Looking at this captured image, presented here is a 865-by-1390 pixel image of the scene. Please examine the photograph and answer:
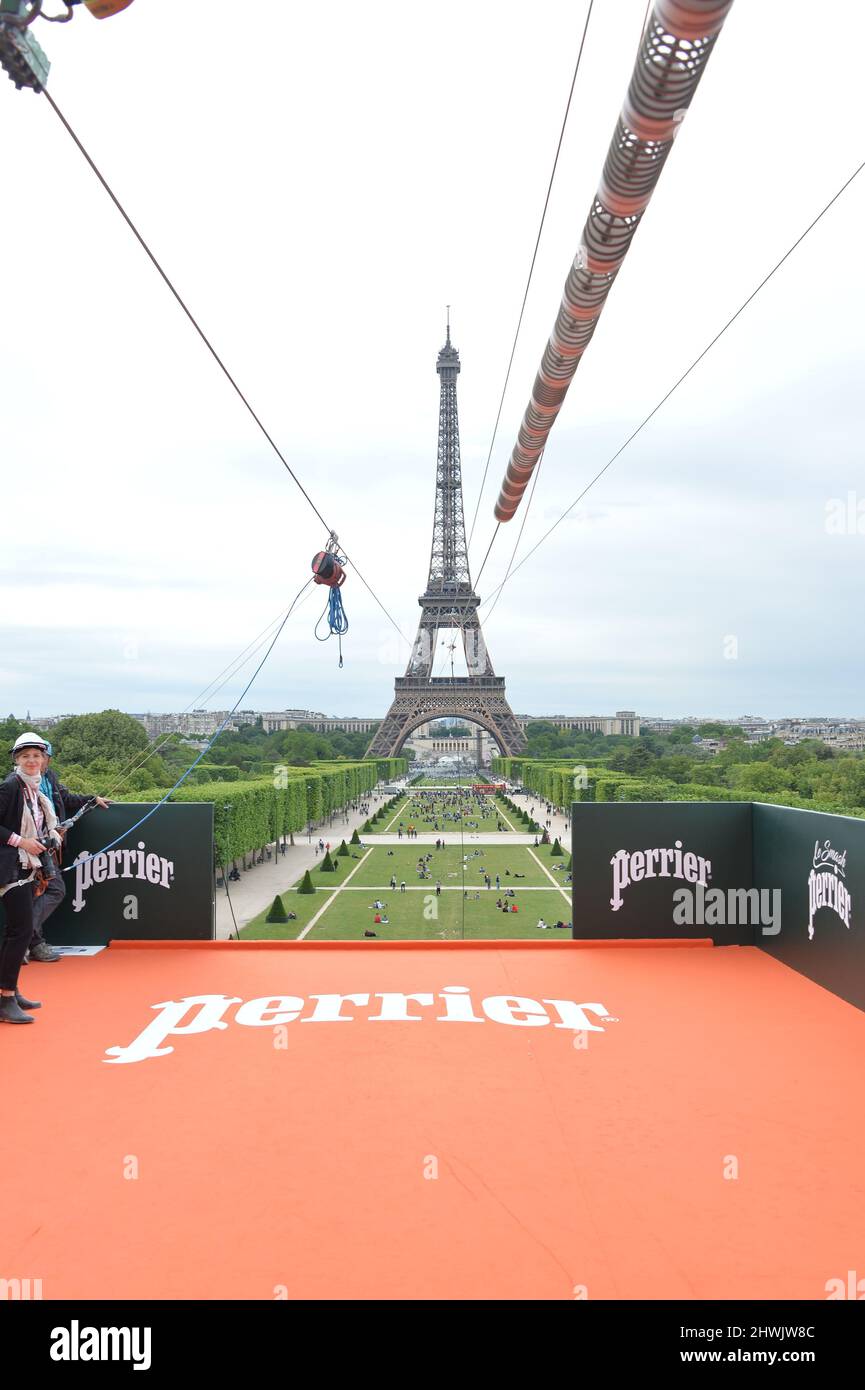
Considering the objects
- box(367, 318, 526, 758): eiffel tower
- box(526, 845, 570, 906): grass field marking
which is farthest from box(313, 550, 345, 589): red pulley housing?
box(367, 318, 526, 758): eiffel tower

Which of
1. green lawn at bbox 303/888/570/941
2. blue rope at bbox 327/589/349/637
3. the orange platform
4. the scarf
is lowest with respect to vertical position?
green lawn at bbox 303/888/570/941

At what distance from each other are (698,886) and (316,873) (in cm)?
2611

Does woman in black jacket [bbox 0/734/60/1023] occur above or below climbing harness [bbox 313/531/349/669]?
below

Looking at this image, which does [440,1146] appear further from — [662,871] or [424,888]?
[424,888]

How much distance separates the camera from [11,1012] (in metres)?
6.89

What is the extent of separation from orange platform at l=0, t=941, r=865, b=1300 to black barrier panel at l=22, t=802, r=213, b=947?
1660 millimetres

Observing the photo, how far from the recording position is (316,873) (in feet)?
112

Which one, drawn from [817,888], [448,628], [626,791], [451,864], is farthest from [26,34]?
[448,628]

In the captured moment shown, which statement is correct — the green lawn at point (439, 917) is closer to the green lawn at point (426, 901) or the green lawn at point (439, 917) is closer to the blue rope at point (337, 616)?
the green lawn at point (426, 901)

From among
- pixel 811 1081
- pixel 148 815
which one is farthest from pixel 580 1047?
pixel 148 815

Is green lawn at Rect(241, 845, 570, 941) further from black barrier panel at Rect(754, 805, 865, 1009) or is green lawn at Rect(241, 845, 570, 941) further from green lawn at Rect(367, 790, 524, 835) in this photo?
green lawn at Rect(367, 790, 524, 835)

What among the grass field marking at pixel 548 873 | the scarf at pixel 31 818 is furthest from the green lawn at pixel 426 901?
the scarf at pixel 31 818

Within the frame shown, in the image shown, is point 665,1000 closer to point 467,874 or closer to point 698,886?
point 698,886

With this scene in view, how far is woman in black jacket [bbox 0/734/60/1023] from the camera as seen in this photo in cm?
695
